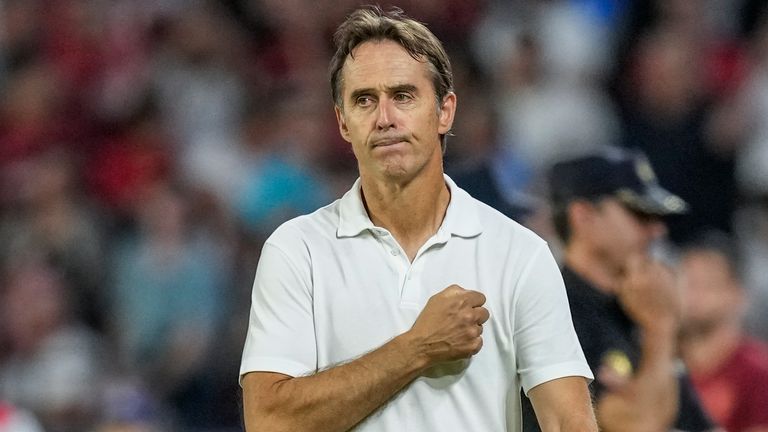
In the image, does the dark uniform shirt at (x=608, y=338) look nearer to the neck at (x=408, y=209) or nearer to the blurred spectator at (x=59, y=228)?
the neck at (x=408, y=209)

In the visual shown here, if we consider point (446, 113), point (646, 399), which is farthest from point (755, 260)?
point (446, 113)

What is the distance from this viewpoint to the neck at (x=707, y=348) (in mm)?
4562

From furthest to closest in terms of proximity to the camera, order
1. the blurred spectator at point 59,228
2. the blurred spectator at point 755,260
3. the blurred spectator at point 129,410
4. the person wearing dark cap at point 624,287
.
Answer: the blurred spectator at point 59,228 → the blurred spectator at point 129,410 → the blurred spectator at point 755,260 → the person wearing dark cap at point 624,287

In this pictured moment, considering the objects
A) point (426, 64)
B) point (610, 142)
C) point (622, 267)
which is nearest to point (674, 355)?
point (622, 267)

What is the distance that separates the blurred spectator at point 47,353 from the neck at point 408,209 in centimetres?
360

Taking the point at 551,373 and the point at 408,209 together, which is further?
the point at 408,209

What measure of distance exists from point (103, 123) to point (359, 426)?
4.80m

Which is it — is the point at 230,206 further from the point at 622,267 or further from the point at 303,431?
the point at 303,431

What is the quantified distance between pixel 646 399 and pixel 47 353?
11.2ft

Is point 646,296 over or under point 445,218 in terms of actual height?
over

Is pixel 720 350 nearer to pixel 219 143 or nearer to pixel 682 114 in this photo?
pixel 682 114

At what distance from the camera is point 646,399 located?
11.8 ft

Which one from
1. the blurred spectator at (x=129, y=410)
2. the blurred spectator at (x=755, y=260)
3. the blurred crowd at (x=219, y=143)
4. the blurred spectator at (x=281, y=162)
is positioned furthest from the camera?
the blurred spectator at (x=281, y=162)

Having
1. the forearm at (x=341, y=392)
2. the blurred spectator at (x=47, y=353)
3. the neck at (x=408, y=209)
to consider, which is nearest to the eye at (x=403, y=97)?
the neck at (x=408, y=209)
